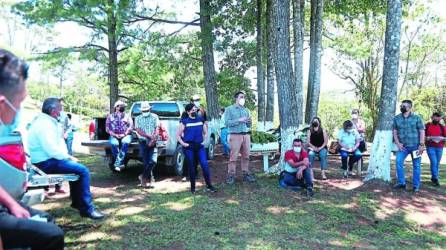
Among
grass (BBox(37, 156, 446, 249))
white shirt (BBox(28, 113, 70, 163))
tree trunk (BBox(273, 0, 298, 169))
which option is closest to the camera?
white shirt (BBox(28, 113, 70, 163))

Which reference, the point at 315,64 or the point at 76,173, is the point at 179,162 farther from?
the point at 315,64

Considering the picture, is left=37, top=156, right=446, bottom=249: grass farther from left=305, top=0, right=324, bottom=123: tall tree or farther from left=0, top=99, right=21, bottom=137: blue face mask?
left=305, top=0, right=324, bottom=123: tall tree

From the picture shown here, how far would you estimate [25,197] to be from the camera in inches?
134

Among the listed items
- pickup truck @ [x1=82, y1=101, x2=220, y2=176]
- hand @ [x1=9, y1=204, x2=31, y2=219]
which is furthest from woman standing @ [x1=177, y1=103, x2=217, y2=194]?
hand @ [x1=9, y1=204, x2=31, y2=219]

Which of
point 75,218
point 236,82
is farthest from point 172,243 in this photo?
point 236,82

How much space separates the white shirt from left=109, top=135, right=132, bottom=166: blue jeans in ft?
11.2

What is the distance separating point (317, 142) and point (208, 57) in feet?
19.4

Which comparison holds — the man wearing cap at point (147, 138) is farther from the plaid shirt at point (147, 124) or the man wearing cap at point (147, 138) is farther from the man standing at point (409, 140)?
the man standing at point (409, 140)

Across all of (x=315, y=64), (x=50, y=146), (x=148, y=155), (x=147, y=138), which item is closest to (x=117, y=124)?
(x=147, y=138)

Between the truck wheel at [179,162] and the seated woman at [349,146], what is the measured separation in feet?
12.6

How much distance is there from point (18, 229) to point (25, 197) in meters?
0.96

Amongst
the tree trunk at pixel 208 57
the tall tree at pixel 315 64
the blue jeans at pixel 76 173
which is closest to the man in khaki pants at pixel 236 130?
the blue jeans at pixel 76 173

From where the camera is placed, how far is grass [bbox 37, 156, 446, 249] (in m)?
5.33

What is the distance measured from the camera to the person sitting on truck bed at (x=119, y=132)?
860 cm
